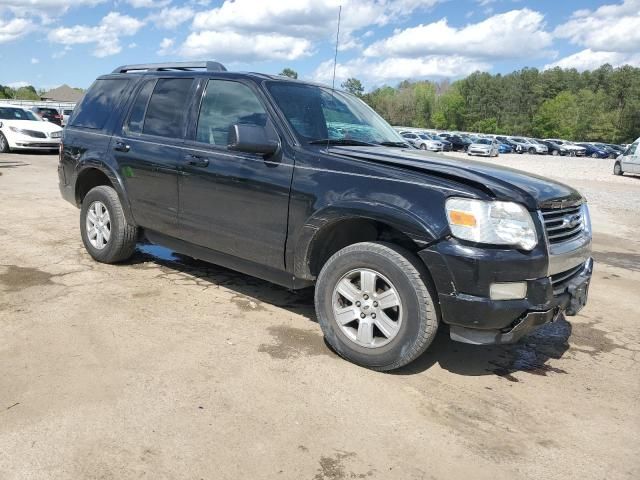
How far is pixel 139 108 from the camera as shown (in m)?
5.23

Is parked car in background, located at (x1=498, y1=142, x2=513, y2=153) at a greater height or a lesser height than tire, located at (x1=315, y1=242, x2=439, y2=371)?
greater

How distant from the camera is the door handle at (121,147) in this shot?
519 centimetres

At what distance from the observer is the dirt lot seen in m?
2.71

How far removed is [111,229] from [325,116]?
2.48 metres

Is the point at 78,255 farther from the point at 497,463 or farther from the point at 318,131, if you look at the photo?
the point at 497,463

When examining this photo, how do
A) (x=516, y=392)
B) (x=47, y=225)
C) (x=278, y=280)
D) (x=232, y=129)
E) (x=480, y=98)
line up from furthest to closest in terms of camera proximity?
(x=480, y=98)
(x=47, y=225)
(x=278, y=280)
(x=232, y=129)
(x=516, y=392)

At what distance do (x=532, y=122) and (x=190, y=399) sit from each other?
4535 inches

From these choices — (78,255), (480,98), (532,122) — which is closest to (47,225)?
(78,255)

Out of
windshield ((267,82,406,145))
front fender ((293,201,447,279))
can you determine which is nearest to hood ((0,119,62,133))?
windshield ((267,82,406,145))

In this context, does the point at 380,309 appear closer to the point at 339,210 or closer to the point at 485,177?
the point at 339,210

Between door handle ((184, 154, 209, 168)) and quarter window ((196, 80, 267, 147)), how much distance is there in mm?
145

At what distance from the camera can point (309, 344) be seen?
4.09 metres

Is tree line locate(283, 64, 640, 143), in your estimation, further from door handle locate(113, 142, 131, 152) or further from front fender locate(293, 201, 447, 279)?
front fender locate(293, 201, 447, 279)

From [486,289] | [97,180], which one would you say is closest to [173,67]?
[97,180]
